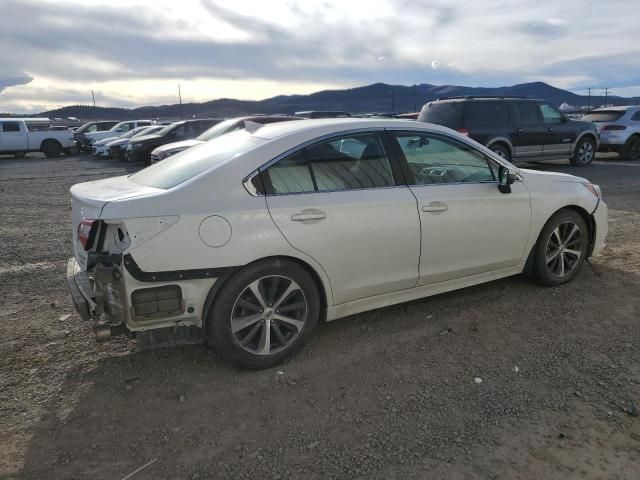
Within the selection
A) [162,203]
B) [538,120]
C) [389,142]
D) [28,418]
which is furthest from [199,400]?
[538,120]

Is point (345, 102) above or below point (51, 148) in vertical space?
above

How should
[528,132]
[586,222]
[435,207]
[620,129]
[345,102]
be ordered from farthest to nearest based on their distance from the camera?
[345,102] < [620,129] < [528,132] < [586,222] < [435,207]

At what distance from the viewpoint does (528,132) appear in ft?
41.4

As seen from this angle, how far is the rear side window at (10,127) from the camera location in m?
23.4

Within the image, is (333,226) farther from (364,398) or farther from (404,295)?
(364,398)

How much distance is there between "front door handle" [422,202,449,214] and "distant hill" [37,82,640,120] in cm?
7220

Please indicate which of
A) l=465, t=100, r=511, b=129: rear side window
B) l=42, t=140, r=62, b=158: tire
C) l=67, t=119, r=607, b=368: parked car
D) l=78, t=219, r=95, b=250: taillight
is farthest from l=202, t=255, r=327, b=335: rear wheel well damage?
l=42, t=140, r=62, b=158: tire

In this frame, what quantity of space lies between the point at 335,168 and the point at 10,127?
25.1 metres

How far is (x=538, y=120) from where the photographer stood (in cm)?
1295

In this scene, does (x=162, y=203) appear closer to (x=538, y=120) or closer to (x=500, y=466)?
(x=500, y=466)

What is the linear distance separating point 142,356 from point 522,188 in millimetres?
3311

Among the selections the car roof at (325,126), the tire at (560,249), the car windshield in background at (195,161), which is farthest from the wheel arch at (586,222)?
the car windshield in background at (195,161)

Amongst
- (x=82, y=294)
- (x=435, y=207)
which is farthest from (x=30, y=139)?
(x=435, y=207)

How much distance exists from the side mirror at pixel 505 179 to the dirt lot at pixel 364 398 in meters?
0.98
